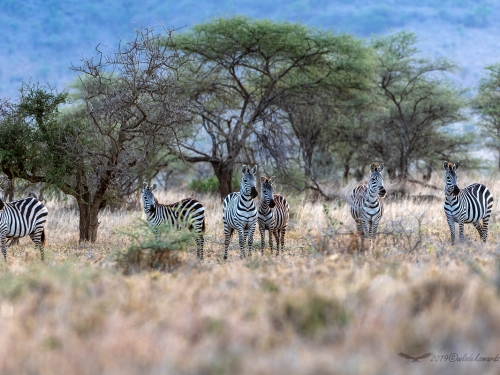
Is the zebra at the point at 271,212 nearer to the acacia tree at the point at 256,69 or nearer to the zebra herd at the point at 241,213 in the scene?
the zebra herd at the point at 241,213

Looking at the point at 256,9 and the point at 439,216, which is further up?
the point at 256,9

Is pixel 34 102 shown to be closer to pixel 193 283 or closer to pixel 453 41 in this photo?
pixel 193 283

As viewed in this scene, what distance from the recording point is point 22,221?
34.9 ft


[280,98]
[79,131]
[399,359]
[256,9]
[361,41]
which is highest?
[256,9]

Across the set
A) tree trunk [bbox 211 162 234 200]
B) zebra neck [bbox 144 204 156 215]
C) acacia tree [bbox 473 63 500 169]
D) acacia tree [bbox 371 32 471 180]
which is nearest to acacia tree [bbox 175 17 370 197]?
tree trunk [bbox 211 162 234 200]

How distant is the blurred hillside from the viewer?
109 metres

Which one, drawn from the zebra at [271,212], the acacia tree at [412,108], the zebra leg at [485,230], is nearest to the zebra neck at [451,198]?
the zebra leg at [485,230]

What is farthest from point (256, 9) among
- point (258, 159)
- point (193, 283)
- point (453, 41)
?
point (193, 283)

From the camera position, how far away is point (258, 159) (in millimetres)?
19641

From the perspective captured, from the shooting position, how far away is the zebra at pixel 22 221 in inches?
399

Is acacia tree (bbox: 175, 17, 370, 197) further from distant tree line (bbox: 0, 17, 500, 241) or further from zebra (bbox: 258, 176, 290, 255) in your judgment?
zebra (bbox: 258, 176, 290, 255)

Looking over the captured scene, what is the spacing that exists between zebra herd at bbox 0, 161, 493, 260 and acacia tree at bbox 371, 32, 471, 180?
14.5 m

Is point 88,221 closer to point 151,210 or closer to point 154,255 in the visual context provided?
point 151,210

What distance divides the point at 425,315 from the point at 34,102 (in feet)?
36.0
